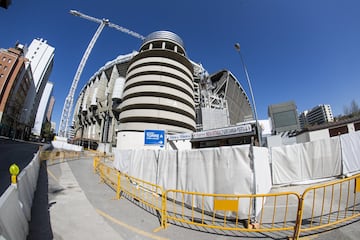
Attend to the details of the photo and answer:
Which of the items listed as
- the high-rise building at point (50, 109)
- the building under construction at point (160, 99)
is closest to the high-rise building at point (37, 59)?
the building under construction at point (160, 99)

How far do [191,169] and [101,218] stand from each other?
11.0ft

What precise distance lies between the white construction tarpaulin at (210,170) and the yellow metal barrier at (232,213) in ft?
0.32

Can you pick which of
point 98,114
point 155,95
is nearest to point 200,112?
point 155,95

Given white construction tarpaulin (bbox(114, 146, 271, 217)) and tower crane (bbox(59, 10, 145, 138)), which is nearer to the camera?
white construction tarpaulin (bbox(114, 146, 271, 217))

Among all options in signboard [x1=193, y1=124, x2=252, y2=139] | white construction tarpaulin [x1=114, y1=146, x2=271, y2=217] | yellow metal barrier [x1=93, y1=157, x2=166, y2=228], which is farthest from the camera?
signboard [x1=193, y1=124, x2=252, y2=139]

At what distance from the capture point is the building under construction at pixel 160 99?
31.9 m

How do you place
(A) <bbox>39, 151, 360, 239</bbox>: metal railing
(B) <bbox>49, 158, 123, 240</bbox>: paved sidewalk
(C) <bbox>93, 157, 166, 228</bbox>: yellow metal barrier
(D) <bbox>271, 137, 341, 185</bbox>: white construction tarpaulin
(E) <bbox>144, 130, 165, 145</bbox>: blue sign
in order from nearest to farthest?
(B) <bbox>49, 158, 123, 240</bbox>: paved sidewalk < (A) <bbox>39, 151, 360, 239</bbox>: metal railing < (C) <bbox>93, 157, 166, 228</bbox>: yellow metal barrier < (D) <bbox>271, 137, 341, 185</bbox>: white construction tarpaulin < (E) <bbox>144, 130, 165, 145</bbox>: blue sign

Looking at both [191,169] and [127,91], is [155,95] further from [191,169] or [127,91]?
[191,169]

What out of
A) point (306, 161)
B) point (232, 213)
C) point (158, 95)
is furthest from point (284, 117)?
point (158, 95)

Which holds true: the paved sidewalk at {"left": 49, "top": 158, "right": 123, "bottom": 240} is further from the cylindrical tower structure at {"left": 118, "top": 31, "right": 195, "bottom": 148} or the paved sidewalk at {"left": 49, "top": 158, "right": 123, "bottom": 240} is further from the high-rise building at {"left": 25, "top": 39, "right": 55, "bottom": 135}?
the high-rise building at {"left": 25, "top": 39, "right": 55, "bottom": 135}

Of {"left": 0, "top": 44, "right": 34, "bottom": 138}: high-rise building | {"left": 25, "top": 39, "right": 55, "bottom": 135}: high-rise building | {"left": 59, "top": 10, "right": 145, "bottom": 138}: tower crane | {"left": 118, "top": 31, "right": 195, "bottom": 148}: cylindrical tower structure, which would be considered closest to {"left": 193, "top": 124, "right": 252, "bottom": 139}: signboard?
{"left": 118, "top": 31, "right": 195, "bottom": 148}: cylindrical tower structure

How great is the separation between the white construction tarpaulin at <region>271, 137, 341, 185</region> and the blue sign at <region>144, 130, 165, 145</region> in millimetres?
7779

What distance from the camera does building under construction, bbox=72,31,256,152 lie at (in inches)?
Result: 1256

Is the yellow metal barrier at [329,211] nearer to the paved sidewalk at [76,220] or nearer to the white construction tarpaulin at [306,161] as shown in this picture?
the white construction tarpaulin at [306,161]
